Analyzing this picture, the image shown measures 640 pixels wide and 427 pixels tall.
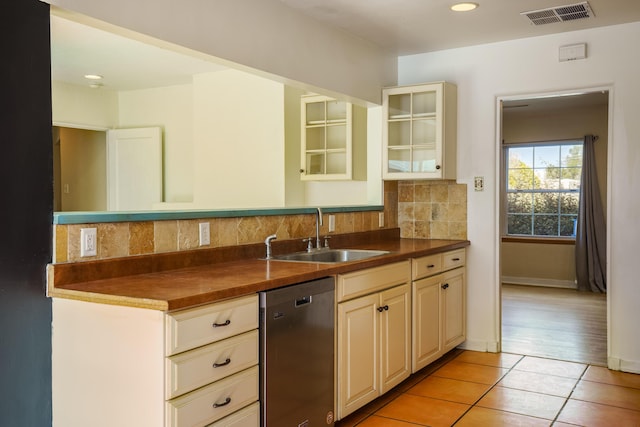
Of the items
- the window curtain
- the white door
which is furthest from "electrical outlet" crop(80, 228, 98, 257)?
the window curtain

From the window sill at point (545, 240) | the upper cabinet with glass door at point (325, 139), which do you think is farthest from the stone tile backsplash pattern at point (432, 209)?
the window sill at point (545, 240)

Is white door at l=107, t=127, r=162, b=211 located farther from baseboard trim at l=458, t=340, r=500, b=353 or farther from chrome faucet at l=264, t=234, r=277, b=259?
baseboard trim at l=458, t=340, r=500, b=353

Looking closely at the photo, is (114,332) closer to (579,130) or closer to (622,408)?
(622,408)

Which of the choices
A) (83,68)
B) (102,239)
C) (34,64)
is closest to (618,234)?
(102,239)

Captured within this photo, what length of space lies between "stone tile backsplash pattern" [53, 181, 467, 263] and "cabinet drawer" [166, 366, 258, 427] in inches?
29.0

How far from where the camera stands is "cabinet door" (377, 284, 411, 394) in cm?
326

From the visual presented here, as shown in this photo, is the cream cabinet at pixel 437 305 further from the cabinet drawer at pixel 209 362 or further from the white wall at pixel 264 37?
the cabinet drawer at pixel 209 362

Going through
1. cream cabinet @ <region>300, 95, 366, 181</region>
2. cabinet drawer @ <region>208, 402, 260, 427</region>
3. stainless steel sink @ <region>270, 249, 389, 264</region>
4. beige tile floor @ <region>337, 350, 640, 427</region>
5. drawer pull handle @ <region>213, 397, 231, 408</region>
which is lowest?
beige tile floor @ <region>337, 350, 640, 427</region>

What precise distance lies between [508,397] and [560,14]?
2412 millimetres

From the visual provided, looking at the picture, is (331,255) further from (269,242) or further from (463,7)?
(463,7)

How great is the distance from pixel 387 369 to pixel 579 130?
5.49 meters

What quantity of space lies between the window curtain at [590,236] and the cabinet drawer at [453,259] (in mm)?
3525

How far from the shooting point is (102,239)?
7.82 feet

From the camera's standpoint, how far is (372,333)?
3154 millimetres
